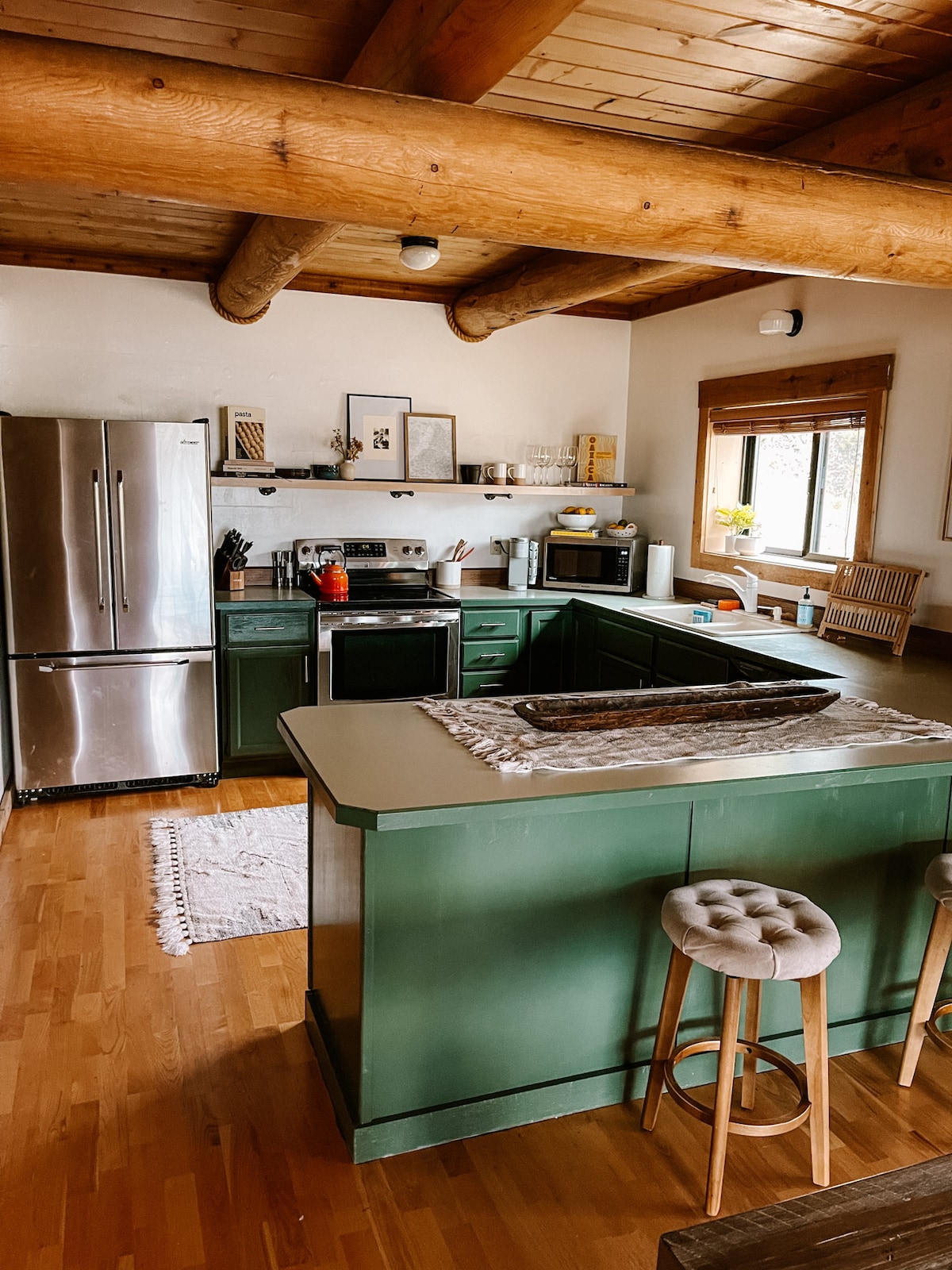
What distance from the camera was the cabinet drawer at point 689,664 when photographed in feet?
12.9

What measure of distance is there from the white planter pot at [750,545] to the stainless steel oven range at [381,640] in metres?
1.49

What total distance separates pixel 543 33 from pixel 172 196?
0.86 metres

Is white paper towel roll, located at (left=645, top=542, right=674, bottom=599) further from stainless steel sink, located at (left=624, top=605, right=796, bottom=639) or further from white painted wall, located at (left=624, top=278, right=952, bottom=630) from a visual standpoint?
stainless steel sink, located at (left=624, top=605, right=796, bottom=639)

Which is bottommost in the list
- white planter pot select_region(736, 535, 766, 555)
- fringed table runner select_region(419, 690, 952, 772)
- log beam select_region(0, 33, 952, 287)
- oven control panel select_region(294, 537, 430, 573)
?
fringed table runner select_region(419, 690, 952, 772)

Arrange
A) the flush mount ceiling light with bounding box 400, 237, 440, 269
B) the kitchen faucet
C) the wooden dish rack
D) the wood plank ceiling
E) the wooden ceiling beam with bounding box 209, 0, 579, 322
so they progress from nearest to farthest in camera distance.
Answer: the wooden ceiling beam with bounding box 209, 0, 579, 322, the wood plank ceiling, the flush mount ceiling light with bounding box 400, 237, 440, 269, the wooden dish rack, the kitchen faucet

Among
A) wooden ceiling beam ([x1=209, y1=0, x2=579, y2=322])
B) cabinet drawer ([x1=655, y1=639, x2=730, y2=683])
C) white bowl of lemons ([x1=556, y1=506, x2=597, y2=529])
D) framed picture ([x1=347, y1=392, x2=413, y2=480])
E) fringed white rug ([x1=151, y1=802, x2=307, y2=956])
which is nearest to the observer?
wooden ceiling beam ([x1=209, y1=0, x2=579, y2=322])

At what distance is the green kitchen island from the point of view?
207cm

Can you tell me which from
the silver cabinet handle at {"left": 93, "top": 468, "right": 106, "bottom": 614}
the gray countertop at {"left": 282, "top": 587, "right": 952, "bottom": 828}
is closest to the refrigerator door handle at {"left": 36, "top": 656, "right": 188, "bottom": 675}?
the silver cabinet handle at {"left": 93, "top": 468, "right": 106, "bottom": 614}

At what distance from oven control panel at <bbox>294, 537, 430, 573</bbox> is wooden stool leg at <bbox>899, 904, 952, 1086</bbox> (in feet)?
11.9

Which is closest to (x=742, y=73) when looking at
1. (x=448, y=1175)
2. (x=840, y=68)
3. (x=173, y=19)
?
(x=840, y=68)

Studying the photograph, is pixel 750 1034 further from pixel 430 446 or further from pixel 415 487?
pixel 430 446

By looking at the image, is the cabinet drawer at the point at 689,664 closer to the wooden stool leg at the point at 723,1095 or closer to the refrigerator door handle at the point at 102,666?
the wooden stool leg at the point at 723,1095

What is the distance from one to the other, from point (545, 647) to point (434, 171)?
335 cm

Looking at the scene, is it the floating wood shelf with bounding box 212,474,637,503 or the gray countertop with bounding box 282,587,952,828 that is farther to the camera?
the floating wood shelf with bounding box 212,474,637,503
